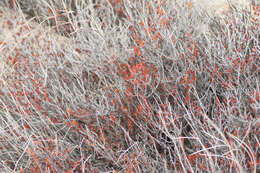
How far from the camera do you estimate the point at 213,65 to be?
2.15m

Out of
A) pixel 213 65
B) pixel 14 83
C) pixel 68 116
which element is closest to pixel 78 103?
pixel 68 116

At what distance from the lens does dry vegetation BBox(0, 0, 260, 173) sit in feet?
5.76

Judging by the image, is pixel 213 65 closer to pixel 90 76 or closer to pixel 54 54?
pixel 90 76

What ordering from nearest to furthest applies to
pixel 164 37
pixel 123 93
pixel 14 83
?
Answer: 1. pixel 123 93
2. pixel 164 37
3. pixel 14 83

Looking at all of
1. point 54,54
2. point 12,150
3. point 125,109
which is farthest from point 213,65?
point 12,150

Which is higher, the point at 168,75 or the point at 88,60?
the point at 88,60

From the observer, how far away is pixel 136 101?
2.13 meters

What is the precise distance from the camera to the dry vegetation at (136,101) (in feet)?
5.76

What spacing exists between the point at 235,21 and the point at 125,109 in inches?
50.8

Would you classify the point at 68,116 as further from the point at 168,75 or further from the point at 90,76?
the point at 168,75

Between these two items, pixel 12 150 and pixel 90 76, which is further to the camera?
pixel 90 76

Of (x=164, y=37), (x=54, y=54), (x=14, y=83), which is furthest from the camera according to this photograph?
(x=54, y=54)

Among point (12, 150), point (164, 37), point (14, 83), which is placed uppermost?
point (164, 37)

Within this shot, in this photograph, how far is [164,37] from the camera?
7.34 ft
